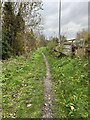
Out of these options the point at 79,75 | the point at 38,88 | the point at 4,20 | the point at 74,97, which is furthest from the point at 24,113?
the point at 4,20

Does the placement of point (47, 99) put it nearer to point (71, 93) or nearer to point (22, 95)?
point (71, 93)

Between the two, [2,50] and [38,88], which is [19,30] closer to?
[2,50]

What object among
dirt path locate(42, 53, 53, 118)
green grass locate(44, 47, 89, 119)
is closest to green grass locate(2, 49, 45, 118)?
dirt path locate(42, 53, 53, 118)

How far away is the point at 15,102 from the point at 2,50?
1477 cm

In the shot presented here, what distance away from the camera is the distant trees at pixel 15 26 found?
25.0 metres

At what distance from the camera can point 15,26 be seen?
27.9 m

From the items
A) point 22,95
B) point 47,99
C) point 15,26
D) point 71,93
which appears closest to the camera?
point 47,99

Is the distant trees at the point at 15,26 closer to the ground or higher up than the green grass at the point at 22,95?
higher up

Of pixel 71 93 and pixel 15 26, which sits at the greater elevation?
pixel 15 26

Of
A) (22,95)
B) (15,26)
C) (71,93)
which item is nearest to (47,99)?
(71,93)

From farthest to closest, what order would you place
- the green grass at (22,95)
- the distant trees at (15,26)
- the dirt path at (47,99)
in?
the distant trees at (15,26), the green grass at (22,95), the dirt path at (47,99)

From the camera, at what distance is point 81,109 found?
7926mm

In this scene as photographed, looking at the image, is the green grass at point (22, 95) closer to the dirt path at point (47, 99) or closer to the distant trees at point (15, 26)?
the dirt path at point (47, 99)

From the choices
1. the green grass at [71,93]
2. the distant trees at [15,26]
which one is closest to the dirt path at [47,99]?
the green grass at [71,93]
